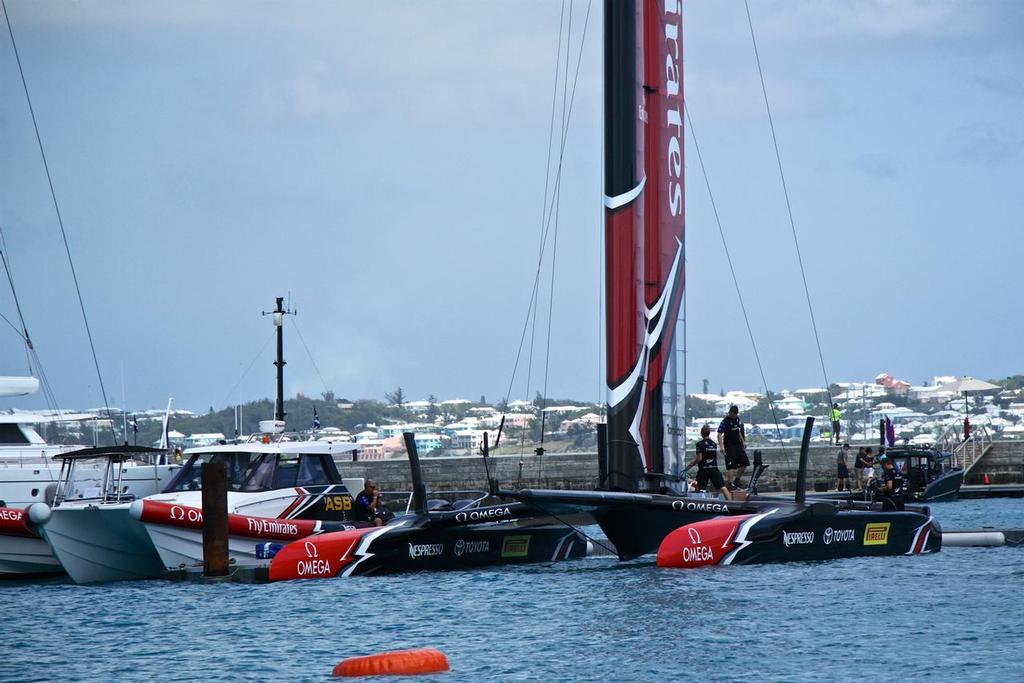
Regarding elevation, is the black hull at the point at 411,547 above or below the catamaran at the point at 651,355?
below

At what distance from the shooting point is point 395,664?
46.3 ft

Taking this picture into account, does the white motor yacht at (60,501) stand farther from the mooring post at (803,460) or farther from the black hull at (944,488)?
the black hull at (944,488)

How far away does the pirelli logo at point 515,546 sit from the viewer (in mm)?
23297

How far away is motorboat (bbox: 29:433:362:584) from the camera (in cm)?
2231

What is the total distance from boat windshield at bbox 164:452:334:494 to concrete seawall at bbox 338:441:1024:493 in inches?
753

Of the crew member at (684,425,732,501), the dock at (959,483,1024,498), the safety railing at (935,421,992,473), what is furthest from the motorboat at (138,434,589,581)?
the safety railing at (935,421,992,473)

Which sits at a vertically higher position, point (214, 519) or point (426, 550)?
point (214, 519)

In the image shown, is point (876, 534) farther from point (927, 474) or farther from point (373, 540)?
point (927, 474)

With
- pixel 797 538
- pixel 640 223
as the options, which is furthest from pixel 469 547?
pixel 640 223

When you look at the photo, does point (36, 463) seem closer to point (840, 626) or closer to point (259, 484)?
point (259, 484)

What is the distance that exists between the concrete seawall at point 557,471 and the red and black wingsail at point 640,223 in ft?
76.6

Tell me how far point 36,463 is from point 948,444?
3200 centimetres

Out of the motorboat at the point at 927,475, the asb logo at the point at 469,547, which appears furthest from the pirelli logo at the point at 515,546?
the motorboat at the point at 927,475

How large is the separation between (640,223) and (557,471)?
25185 millimetres
